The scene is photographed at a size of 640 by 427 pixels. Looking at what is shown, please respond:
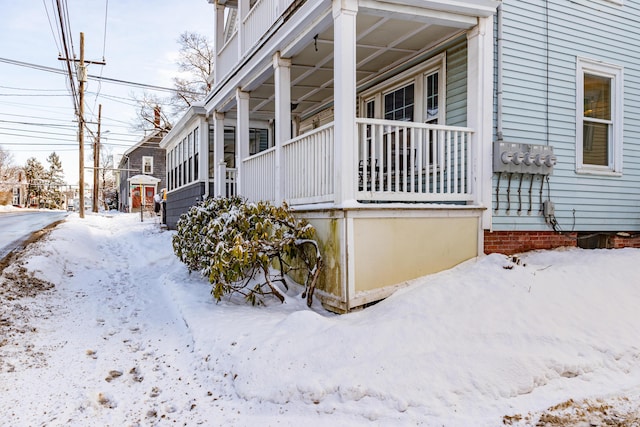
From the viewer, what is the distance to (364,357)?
3764mm

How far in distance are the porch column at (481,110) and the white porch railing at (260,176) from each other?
10.0 ft

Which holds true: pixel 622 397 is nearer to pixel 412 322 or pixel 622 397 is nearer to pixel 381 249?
pixel 412 322

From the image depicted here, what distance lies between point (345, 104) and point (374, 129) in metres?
0.45

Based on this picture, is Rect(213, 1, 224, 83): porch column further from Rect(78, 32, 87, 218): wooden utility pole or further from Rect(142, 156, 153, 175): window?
Rect(142, 156, 153, 175): window

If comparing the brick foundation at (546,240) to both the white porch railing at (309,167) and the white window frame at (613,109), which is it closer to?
the white window frame at (613,109)

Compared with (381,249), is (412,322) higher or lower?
lower

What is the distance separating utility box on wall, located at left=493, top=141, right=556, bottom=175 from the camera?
6324mm

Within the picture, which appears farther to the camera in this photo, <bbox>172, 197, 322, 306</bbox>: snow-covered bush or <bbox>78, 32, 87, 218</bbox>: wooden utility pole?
<bbox>78, 32, 87, 218</bbox>: wooden utility pole

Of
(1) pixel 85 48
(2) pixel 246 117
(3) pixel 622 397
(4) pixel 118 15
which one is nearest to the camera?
(3) pixel 622 397

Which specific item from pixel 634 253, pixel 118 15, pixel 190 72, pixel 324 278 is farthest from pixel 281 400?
pixel 190 72

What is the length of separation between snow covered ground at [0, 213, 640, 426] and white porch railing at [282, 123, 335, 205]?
1.40 meters

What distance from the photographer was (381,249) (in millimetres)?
5391

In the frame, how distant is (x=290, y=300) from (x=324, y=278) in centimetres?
55

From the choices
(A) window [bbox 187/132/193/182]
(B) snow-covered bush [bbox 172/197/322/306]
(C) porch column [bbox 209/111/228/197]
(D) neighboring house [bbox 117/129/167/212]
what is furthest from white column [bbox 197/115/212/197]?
(D) neighboring house [bbox 117/129/167/212]
